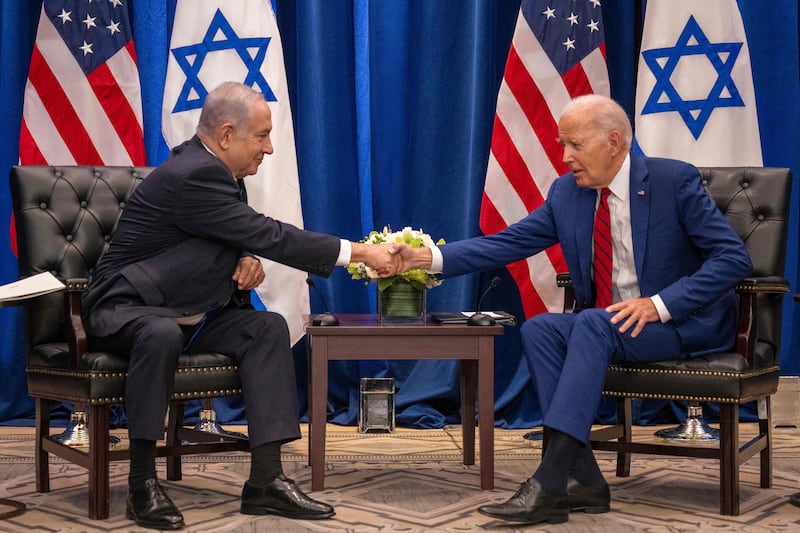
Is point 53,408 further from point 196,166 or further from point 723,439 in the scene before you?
point 723,439

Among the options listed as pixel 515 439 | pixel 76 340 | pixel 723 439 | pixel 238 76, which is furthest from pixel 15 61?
pixel 723 439

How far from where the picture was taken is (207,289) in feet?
10.7

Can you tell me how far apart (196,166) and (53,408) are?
2.23 meters

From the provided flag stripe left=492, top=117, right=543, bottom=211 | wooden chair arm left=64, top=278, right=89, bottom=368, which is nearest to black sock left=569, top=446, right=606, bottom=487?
wooden chair arm left=64, top=278, right=89, bottom=368

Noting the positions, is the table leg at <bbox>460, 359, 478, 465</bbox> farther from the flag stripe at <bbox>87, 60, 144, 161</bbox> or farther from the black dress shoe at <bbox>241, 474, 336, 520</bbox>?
the flag stripe at <bbox>87, 60, 144, 161</bbox>

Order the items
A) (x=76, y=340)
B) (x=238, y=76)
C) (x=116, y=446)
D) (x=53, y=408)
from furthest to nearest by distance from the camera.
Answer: (x=53, y=408) → (x=238, y=76) → (x=116, y=446) → (x=76, y=340)

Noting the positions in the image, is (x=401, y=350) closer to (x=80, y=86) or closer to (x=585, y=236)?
(x=585, y=236)

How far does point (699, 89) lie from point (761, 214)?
1.23 meters

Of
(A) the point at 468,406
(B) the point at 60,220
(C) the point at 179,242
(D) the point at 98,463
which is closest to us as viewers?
(D) the point at 98,463

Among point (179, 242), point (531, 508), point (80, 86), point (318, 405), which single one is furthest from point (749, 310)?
point (80, 86)

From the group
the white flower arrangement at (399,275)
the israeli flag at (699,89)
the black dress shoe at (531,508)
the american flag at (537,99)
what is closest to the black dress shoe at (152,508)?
the black dress shoe at (531,508)

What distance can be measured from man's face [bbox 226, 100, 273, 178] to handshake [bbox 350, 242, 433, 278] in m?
0.46

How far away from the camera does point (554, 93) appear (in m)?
4.79

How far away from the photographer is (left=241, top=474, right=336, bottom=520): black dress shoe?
3.05 metres
